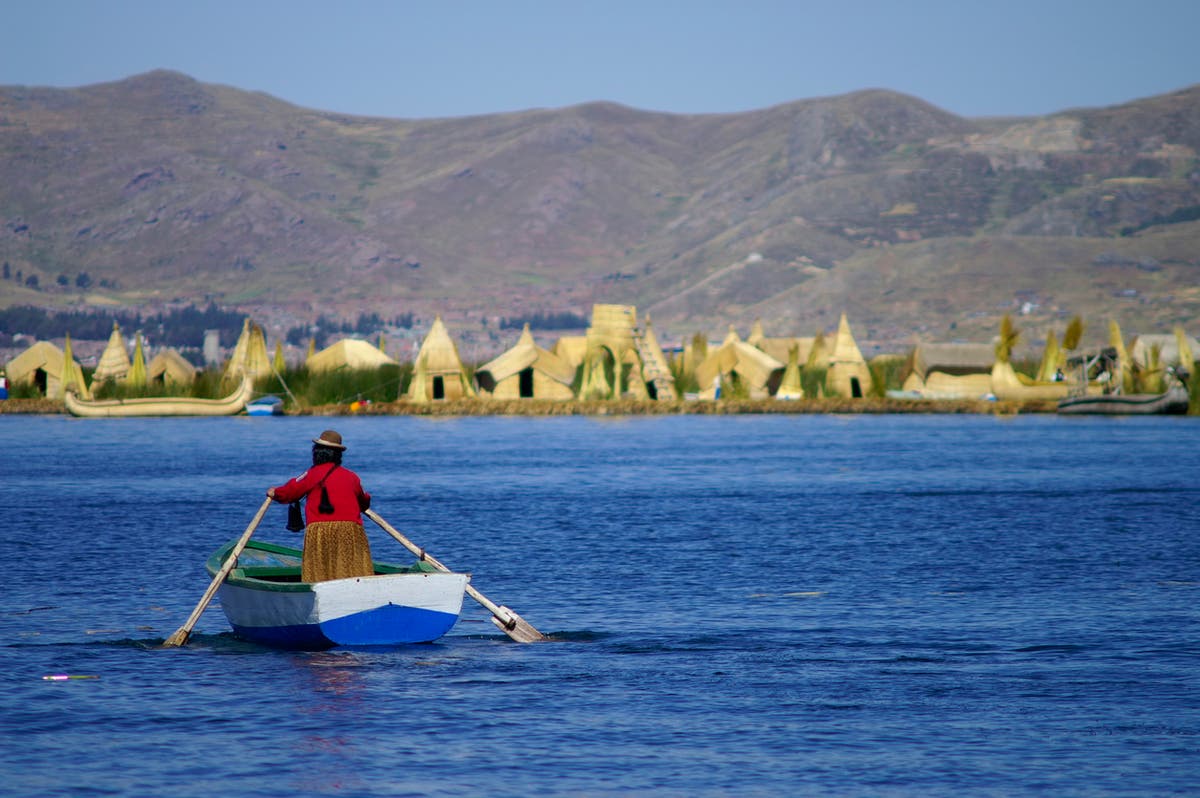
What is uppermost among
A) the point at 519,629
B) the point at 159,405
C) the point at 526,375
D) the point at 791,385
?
the point at 526,375

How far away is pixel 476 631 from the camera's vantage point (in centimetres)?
2517

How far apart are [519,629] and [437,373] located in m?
91.9

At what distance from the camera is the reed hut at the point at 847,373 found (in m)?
123

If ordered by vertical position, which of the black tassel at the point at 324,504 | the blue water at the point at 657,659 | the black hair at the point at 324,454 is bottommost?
the blue water at the point at 657,659

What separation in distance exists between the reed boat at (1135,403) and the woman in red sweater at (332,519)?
98.2 m

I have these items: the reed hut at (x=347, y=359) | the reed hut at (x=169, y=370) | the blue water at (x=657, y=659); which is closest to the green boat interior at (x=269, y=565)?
the blue water at (x=657, y=659)

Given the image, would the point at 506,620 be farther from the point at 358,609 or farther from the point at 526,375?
the point at 526,375

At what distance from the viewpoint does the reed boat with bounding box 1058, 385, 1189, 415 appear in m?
113

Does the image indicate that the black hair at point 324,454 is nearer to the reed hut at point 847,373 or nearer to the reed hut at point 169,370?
the reed hut at point 847,373

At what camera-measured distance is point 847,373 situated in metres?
125

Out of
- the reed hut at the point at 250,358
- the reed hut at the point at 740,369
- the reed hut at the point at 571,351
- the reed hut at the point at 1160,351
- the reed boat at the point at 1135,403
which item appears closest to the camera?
the reed boat at the point at 1135,403

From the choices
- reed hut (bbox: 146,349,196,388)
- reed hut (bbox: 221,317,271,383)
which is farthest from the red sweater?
reed hut (bbox: 146,349,196,388)

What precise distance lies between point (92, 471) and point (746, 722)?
5168 cm

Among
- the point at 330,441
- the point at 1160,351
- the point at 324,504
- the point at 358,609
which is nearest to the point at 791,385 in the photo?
the point at 1160,351
